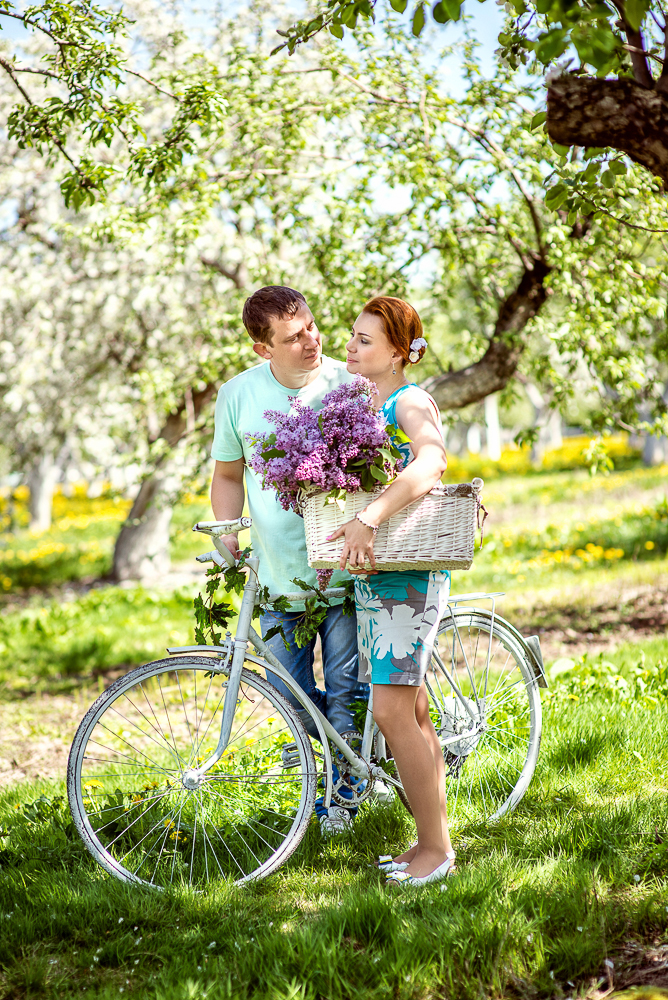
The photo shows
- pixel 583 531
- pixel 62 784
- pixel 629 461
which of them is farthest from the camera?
pixel 629 461

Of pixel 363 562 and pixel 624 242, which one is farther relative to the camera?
pixel 624 242

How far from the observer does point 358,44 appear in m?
5.12

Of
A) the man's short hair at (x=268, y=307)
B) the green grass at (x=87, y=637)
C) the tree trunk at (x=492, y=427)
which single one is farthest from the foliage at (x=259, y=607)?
the tree trunk at (x=492, y=427)

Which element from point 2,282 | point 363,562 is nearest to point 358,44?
point 363,562

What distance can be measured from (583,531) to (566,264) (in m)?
6.13

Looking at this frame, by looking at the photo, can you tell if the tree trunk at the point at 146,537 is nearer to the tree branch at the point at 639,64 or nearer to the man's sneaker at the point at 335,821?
the man's sneaker at the point at 335,821

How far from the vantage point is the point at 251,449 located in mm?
3068

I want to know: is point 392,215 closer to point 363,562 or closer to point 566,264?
point 566,264

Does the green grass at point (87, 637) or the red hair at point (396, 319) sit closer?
the red hair at point (396, 319)

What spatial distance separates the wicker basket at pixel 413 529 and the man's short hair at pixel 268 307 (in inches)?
27.8

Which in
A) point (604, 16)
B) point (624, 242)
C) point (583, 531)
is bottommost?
point (583, 531)

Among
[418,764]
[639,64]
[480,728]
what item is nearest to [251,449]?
[418,764]

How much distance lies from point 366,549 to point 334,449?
308 millimetres

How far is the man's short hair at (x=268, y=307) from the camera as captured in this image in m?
2.87
